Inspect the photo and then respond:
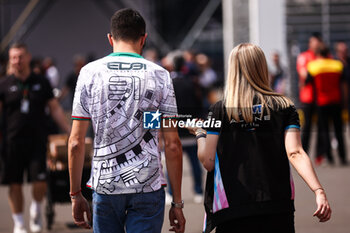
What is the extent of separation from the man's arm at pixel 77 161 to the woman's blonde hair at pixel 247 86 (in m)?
0.84

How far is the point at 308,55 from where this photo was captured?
11.4 m

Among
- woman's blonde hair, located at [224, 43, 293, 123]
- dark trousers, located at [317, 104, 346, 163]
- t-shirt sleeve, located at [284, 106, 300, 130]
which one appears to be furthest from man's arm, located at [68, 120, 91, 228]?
dark trousers, located at [317, 104, 346, 163]

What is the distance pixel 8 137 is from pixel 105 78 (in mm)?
3766

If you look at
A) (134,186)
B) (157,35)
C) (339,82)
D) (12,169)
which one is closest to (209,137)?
(134,186)

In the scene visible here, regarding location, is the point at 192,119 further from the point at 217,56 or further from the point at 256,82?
the point at 217,56

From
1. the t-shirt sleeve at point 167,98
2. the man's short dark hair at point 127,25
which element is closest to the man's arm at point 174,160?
the t-shirt sleeve at point 167,98

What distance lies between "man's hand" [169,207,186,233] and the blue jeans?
18cm

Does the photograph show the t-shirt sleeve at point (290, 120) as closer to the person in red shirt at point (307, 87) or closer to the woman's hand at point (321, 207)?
the woman's hand at point (321, 207)

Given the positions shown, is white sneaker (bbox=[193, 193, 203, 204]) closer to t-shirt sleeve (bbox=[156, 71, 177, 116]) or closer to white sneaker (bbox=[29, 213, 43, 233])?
white sneaker (bbox=[29, 213, 43, 233])

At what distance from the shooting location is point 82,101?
3.41 m

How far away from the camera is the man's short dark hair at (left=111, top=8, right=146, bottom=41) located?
3.47 metres

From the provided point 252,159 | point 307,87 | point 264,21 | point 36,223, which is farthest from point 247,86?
point 264,21

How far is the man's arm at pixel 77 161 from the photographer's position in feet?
11.3

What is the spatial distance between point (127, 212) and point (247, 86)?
0.99 m
